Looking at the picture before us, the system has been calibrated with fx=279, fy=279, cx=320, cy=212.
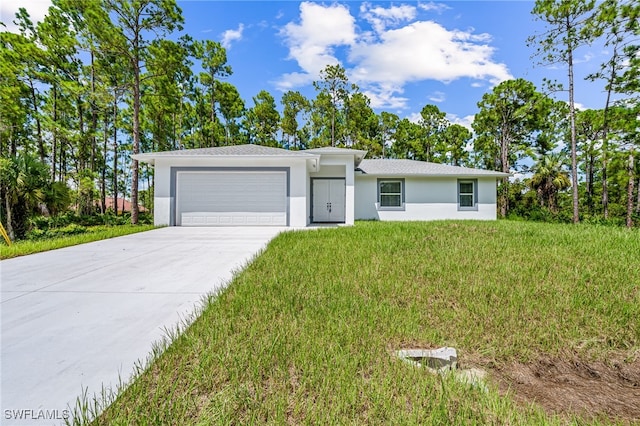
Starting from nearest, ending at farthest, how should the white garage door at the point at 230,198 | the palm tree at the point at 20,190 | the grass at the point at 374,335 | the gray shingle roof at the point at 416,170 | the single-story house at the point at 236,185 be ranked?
1. the grass at the point at 374,335
2. the palm tree at the point at 20,190
3. the single-story house at the point at 236,185
4. the white garage door at the point at 230,198
5. the gray shingle roof at the point at 416,170

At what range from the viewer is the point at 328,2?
9992mm

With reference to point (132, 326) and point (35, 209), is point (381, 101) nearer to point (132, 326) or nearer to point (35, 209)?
point (35, 209)

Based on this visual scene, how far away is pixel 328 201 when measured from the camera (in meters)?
14.0

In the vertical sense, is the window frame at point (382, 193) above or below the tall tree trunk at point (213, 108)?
below

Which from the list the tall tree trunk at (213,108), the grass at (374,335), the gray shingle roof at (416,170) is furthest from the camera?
the tall tree trunk at (213,108)

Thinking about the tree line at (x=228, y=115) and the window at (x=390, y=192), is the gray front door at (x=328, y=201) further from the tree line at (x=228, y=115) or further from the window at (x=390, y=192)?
the tree line at (x=228, y=115)

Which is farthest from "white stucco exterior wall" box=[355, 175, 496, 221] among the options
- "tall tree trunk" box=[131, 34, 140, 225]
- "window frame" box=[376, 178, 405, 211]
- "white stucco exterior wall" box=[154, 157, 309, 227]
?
"tall tree trunk" box=[131, 34, 140, 225]

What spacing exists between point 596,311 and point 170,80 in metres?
18.9

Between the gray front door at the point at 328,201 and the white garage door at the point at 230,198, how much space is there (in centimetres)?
304

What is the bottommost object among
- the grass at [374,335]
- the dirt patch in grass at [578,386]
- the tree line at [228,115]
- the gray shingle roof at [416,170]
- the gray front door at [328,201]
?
the dirt patch in grass at [578,386]

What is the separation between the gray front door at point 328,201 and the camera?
1391cm

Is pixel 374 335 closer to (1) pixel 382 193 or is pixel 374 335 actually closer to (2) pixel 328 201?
(2) pixel 328 201

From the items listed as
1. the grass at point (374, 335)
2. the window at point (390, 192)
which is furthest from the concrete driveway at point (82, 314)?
the window at point (390, 192)

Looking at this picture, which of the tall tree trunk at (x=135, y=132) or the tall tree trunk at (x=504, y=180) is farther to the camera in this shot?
the tall tree trunk at (x=504, y=180)
